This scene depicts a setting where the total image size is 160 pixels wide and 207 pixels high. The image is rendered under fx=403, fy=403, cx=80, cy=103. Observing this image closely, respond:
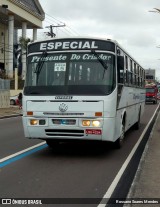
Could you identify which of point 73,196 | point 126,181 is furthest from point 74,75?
point 73,196

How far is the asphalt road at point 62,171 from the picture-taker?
22.7 ft

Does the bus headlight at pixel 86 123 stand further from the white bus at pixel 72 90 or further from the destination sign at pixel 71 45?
the destination sign at pixel 71 45

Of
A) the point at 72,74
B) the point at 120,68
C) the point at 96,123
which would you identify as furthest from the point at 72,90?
the point at 120,68

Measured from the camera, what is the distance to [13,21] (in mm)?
62125

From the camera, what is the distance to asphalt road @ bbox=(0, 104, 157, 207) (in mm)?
6914

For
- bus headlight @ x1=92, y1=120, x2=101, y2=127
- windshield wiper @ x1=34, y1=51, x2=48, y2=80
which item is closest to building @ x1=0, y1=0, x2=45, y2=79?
windshield wiper @ x1=34, y1=51, x2=48, y2=80

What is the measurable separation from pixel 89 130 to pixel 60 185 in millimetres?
2508

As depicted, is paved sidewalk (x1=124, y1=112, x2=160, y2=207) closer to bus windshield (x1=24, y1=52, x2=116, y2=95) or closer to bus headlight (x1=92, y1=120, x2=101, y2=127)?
bus headlight (x1=92, y1=120, x2=101, y2=127)

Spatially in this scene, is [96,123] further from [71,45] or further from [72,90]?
[71,45]

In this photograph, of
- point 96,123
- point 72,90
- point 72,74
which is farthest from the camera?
point 72,74

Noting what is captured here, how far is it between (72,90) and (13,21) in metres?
54.7

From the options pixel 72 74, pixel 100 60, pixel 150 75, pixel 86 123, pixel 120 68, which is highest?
pixel 150 75

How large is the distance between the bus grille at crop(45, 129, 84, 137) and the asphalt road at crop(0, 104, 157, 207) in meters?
0.61

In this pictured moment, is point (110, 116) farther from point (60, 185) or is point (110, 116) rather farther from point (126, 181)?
point (60, 185)
